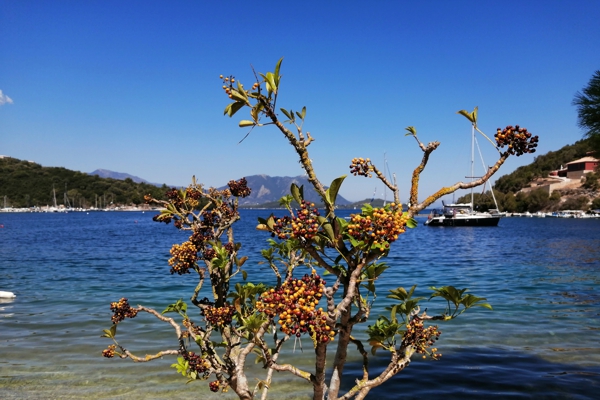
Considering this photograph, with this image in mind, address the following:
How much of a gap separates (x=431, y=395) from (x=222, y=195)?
18.5ft

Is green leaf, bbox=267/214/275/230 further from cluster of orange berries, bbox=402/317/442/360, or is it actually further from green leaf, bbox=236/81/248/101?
cluster of orange berries, bbox=402/317/442/360

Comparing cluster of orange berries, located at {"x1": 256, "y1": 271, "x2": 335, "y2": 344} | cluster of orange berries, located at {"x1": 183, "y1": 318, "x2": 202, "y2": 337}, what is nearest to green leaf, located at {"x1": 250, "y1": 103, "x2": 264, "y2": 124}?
cluster of orange berries, located at {"x1": 256, "y1": 271, "x2": 335, "y2": 344}

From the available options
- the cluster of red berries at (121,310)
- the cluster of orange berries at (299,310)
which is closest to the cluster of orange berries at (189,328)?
the cluster of red berries at (121,310)

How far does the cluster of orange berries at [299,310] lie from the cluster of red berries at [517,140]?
1607 mm

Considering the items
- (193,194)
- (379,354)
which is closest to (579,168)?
(379,354)

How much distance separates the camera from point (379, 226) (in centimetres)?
276

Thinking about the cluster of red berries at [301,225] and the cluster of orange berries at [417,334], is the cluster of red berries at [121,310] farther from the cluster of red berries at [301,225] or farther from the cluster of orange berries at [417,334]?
the cluster of orange berries at [417,334]

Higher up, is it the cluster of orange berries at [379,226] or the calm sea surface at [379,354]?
the cluster of orange berries at [379,226]

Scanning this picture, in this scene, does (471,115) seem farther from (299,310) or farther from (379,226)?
(299,310)

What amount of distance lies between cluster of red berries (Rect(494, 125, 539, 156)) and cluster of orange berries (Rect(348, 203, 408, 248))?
93 cm

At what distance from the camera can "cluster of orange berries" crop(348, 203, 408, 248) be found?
8.99 ft

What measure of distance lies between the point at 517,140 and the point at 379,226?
3.85 ft

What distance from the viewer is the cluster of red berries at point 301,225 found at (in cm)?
276

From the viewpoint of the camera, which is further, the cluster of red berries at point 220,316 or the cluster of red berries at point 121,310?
the cluster of red berries at point 121,310
